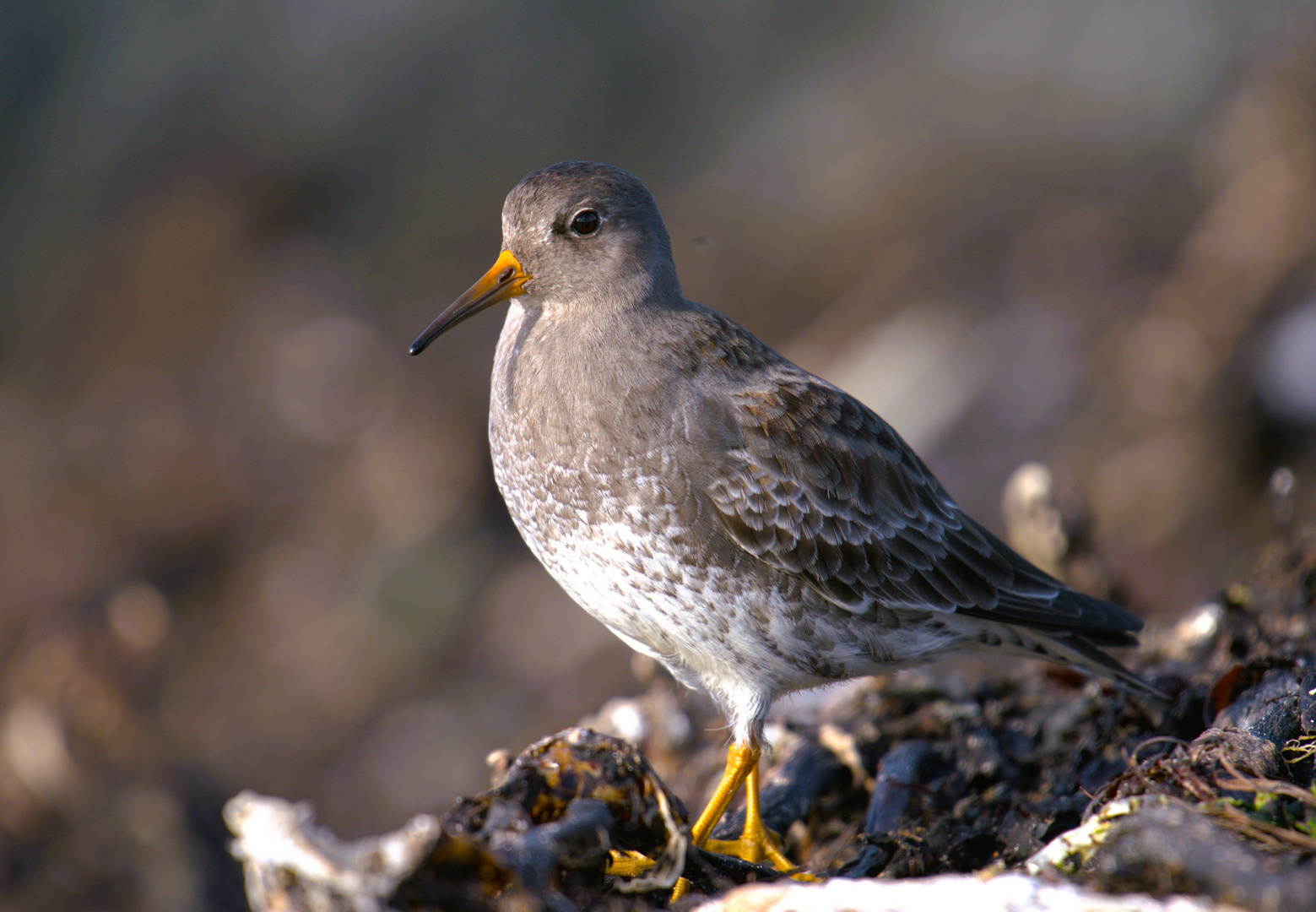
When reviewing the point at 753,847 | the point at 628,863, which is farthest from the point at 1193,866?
the point at 753,847

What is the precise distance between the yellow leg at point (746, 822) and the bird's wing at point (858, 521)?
2.99ft

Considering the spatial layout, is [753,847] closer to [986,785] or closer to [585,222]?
[986,785]

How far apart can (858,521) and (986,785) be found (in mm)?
1636

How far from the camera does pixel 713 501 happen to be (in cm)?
443

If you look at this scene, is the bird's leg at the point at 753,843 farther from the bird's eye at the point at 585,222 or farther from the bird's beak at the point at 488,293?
the bird's eye at the point at 585,222

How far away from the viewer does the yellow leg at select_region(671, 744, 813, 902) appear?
4.64 m

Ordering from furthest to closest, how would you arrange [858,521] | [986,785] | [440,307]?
1. [440,307]
2. [986,785]
3. [858,521]

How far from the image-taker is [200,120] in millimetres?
19250

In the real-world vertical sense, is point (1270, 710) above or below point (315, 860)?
above

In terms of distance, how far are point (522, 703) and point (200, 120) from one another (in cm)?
1429

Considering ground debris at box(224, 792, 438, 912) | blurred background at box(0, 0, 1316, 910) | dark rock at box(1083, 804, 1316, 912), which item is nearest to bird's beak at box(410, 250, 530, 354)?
ground debris at box(224, 792, 438, 912)

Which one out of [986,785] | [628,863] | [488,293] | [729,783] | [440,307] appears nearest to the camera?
[628,863]

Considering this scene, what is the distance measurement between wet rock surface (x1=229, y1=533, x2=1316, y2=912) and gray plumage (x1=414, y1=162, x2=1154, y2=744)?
2.05 ft

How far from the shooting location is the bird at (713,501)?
4.44 metres
